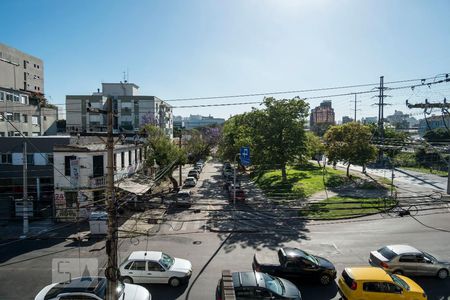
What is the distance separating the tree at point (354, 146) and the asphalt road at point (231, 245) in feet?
41.0

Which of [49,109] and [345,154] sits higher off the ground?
[49,109]

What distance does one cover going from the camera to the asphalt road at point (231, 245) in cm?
1450

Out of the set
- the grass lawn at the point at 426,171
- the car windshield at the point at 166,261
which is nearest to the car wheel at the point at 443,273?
the car windshield at the point at 166,261

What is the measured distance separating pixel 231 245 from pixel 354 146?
24913 millimetres

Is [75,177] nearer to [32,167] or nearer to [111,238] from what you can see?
[32,167]

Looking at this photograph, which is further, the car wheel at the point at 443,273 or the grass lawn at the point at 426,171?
the grass lawn at the point at 426,171

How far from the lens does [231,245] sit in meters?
19.9

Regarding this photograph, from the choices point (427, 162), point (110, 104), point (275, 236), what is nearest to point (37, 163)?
point (275, 236)

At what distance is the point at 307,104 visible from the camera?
35.2 m

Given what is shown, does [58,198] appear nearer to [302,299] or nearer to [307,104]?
[302,299]

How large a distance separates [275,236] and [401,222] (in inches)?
406

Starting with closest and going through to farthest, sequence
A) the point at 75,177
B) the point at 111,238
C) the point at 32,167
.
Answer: the point at 111,238
the point at 75,177
the point at 32,167

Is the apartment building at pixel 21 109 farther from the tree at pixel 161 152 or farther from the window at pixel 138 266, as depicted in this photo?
the window at pixel 138 266

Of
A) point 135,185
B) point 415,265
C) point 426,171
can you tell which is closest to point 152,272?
point 415,265
